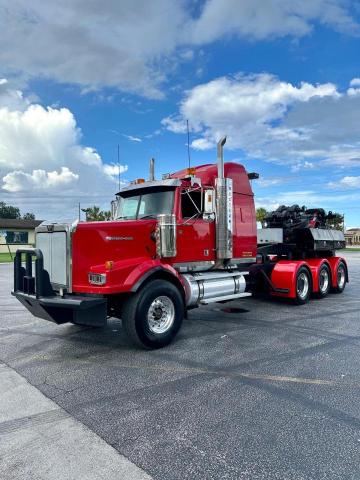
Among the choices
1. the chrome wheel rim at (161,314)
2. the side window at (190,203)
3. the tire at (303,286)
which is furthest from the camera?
the tire at (303,286)

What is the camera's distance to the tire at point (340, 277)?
12.0 m

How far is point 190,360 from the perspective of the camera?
17.9 ft

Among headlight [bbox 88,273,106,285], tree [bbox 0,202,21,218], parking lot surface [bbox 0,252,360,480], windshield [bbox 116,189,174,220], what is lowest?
parking lot surface [bbox 0,252,360,480]

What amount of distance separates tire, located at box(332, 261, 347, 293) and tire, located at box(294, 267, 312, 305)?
6.63 ft

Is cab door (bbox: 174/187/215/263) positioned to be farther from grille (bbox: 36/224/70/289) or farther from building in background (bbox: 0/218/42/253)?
building in background (bbox: 0/218/42/253)

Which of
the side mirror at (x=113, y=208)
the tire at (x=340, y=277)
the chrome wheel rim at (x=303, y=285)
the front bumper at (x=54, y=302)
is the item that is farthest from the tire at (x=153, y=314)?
the tire at (x=340, y=277)

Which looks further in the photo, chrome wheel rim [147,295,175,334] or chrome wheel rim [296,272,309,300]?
chrome wheel rim [296,272,309,300]

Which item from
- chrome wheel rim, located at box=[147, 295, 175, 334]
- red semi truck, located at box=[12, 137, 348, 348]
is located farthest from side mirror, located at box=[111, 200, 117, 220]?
chrome wheel rim, located at box=[147, 295, 175, 334]

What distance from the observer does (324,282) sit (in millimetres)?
11336

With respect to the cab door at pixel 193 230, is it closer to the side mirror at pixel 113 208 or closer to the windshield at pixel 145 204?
the windshield at pixel 145 204

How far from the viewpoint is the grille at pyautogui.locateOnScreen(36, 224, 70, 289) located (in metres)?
5.80

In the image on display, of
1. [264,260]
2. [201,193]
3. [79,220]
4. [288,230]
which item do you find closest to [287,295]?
[264,260]

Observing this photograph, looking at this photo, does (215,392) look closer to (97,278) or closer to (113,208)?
(97,278)

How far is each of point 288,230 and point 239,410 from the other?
7.54m
